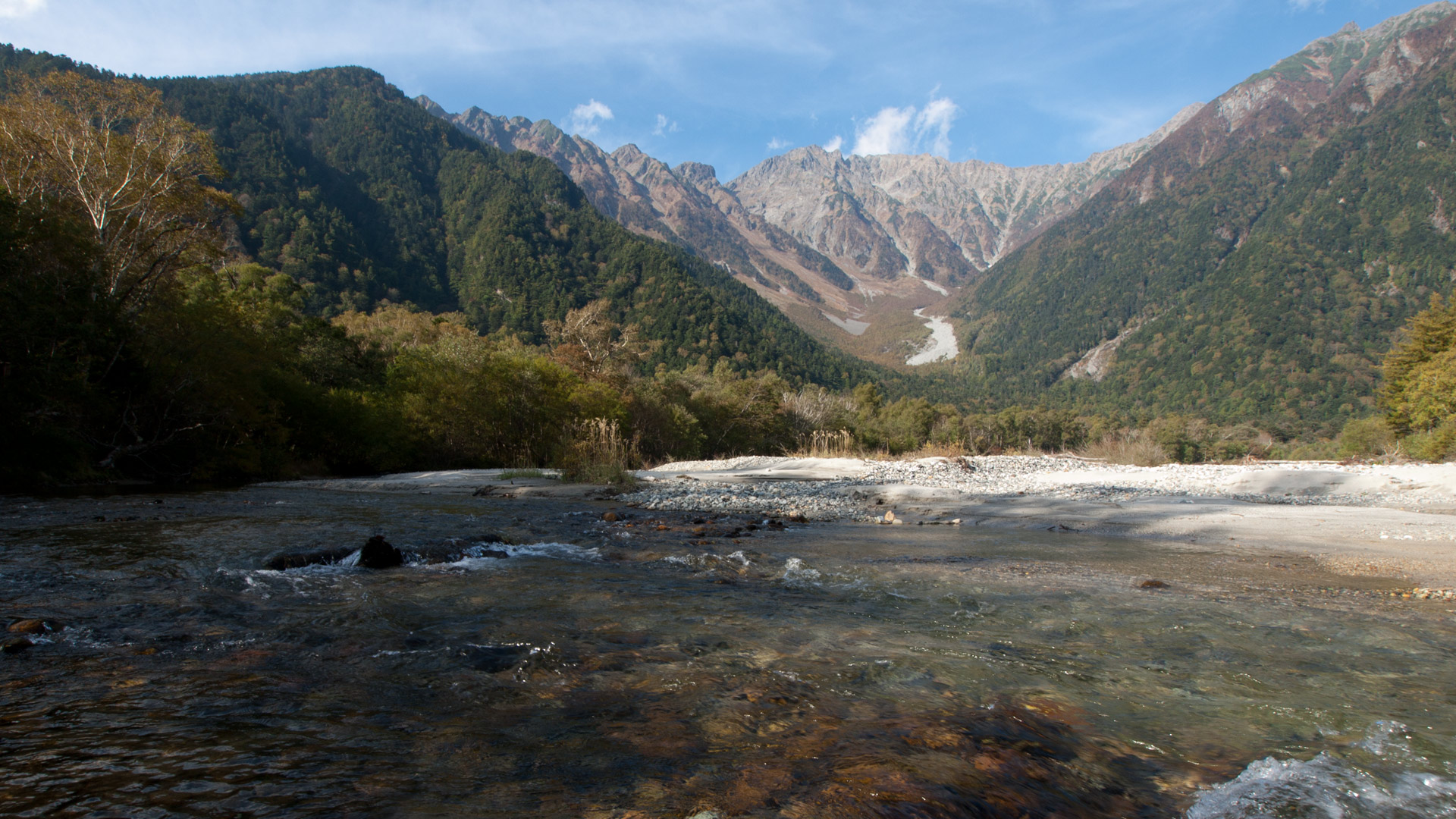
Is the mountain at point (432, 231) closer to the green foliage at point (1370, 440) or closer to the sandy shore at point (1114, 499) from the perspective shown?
the green foliage at point (1370, 440)

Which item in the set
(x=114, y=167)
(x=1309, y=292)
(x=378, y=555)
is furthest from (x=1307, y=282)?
(x=114, y=167)

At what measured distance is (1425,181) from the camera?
129125mm

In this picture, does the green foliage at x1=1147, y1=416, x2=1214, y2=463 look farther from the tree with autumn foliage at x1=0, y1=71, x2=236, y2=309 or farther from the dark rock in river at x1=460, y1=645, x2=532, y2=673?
the tree with autumn foliage at x1=0, y1=71, x2=236, y2=309

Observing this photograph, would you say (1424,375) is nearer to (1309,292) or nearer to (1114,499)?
(1114,499)

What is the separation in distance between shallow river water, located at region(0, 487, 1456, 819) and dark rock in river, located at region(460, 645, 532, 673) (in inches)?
1.1

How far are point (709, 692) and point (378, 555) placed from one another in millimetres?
4970

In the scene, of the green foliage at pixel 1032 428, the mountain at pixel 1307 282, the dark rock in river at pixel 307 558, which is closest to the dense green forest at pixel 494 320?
the green foliage at pixel 1032 428

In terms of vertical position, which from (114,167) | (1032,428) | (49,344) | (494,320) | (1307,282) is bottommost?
(1032,428)

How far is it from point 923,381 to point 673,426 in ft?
472

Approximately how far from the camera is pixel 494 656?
374 cm

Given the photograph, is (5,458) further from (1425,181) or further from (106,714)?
(1425,181)

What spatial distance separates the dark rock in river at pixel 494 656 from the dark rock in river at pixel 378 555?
3354 mm

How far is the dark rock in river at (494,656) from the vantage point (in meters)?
3.56

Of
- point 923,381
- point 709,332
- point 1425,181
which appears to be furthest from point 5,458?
point 1425,181
